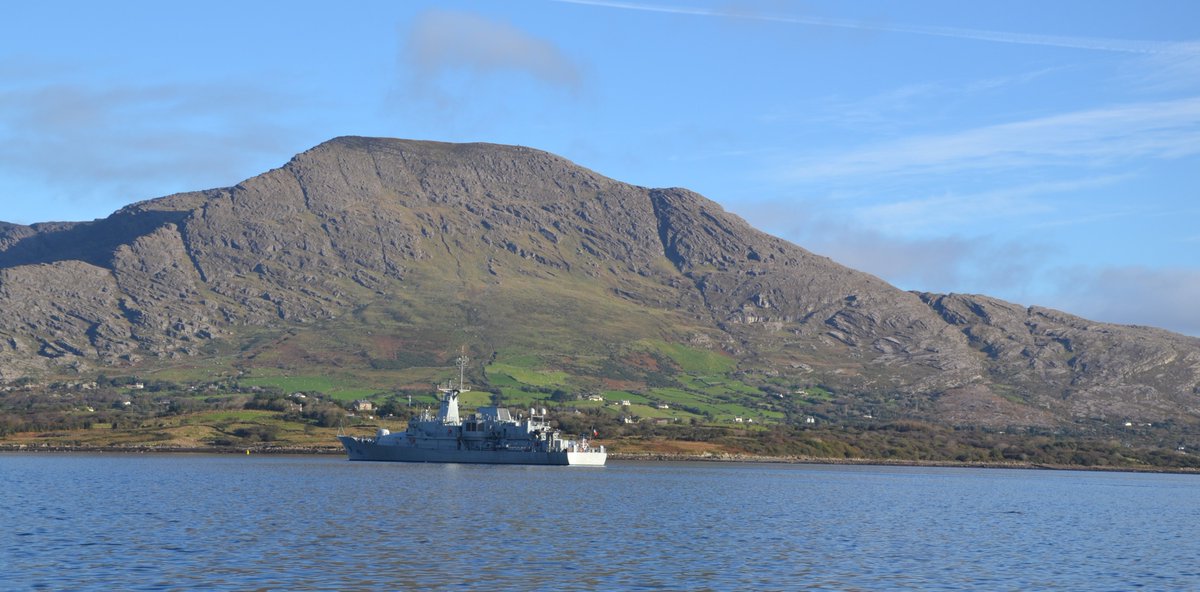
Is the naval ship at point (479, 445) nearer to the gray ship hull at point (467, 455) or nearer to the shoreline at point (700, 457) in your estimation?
the gray ship hull at point (467, 455)

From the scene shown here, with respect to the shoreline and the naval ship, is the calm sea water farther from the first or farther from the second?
the shoreline

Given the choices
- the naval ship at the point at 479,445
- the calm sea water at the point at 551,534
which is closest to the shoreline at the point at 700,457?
the naval ship at the point at 479,445

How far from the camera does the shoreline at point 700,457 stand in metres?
157

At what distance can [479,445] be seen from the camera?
144375 mm

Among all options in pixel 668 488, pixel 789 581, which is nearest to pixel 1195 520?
pixel 668 488

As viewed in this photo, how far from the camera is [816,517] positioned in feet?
249

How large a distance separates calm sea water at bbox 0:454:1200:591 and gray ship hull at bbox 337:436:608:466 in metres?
28.7

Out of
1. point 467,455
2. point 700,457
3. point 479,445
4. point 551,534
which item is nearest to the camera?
point 551,534

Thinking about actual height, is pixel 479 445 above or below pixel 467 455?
above

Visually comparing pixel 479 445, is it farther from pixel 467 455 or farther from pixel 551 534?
pixel 551 534

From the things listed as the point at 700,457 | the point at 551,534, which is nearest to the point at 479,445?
the point at 700,457

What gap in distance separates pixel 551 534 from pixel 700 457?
379 ft

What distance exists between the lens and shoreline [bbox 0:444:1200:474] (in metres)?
157

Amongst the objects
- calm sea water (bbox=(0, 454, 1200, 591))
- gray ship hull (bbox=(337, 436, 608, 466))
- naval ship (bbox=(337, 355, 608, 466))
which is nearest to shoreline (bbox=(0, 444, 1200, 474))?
gray ship hull (bbox=(337, 436, 608, 466))
